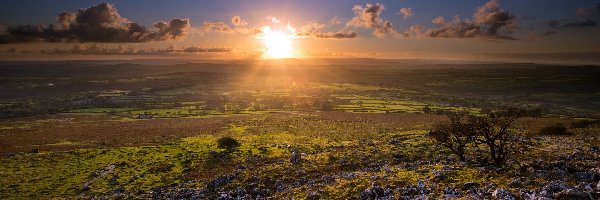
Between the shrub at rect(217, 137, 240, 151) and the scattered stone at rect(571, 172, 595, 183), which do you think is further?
the shrub at rect(217, 137, 240, 151)

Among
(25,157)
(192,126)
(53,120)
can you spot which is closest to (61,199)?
(25,157)

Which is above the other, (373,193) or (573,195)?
(573,195)

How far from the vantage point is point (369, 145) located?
2534 inches

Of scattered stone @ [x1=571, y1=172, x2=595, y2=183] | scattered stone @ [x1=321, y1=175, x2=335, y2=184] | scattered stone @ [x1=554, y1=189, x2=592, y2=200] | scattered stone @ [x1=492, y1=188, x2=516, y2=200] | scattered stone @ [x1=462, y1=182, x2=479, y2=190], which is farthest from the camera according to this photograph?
scattered stone @ [x1=321, y1=175, x2=335, y2=184]

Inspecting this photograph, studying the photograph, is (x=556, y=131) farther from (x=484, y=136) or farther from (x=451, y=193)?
(x=451, y=193)

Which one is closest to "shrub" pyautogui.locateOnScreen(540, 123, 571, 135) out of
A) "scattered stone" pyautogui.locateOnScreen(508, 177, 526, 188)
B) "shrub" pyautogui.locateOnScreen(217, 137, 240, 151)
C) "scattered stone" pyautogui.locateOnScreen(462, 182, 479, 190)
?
"scattered stone" pyautogui.locateOnScreen(508, 177, 526, 188)

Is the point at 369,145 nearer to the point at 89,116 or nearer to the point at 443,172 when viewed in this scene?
the point at 443,172

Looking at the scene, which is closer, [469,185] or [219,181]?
[469,185]

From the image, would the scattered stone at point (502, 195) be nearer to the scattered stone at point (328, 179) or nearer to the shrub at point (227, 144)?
the scattered stone at point (328, 179)

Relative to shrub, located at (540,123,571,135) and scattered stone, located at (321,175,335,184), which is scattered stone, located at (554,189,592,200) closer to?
scattered stone, located at (321,175,335,184)

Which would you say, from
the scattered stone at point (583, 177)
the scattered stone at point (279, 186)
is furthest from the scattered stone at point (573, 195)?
the scattered stone at point (279, 186)

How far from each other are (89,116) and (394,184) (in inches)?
5955

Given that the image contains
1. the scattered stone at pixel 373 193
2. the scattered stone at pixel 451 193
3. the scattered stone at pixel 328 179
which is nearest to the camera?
the scattered stone at pixel 451 193

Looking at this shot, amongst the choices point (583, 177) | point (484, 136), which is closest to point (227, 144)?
point (484, 136)
